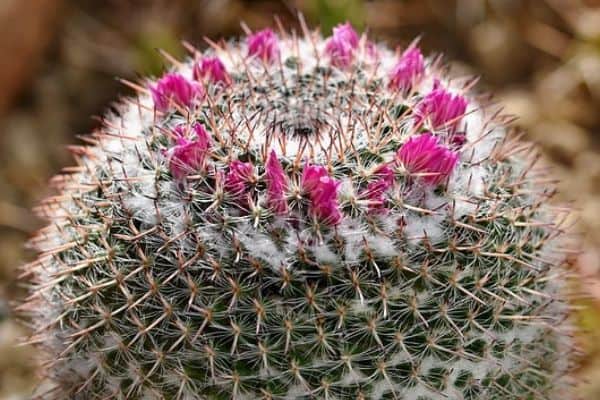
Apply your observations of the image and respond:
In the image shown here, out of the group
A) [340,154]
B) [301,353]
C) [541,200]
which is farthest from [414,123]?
[301,353]

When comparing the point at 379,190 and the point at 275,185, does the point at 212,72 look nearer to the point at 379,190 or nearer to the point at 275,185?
the point at 275,185

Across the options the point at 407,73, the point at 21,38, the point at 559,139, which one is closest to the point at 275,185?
the point at 407,73

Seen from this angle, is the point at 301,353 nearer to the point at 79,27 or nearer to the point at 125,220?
the point at 125,220

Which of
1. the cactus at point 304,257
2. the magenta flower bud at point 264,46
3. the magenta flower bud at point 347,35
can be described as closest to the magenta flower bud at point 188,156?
the cactus at point 304,257

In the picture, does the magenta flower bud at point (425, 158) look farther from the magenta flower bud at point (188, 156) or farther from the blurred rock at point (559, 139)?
the blurred rock at point (559, 139)

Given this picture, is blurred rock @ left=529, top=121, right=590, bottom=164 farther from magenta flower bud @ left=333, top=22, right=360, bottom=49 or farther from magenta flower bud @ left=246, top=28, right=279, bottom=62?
magenta flower bud @ left=246, top=28, right=279, bottom=62

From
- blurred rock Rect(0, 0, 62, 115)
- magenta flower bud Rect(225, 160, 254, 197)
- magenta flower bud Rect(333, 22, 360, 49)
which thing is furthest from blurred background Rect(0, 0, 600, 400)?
magenta flower bud Rect(225, 160, 254, 197)
